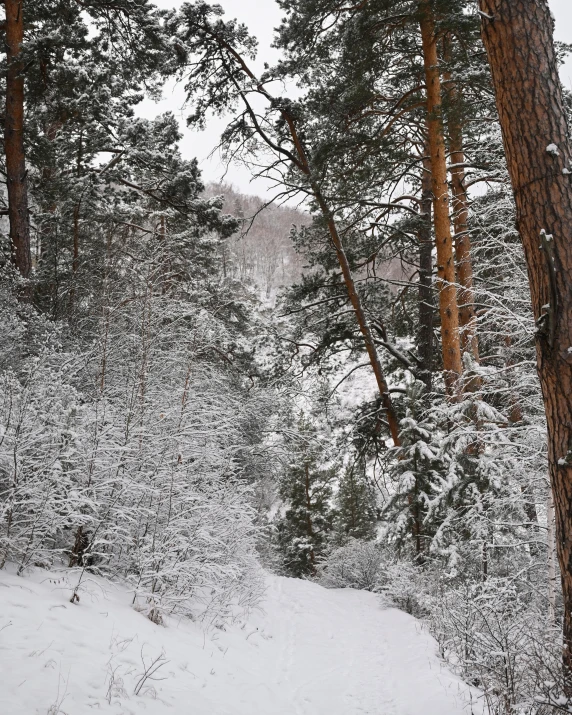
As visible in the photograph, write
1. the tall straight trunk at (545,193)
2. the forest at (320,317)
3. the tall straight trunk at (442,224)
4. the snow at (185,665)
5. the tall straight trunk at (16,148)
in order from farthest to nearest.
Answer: the tall straight trunk at (16,148) → the tall straight trunk at (442,224) → the forest at (320,317) → the snow at (185,665) → the tall straight trunk at (545,193)

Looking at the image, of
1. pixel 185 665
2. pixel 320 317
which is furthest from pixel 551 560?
pixel 320 317

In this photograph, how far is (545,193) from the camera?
2793mm

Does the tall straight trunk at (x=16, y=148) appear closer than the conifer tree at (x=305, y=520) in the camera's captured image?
Yes

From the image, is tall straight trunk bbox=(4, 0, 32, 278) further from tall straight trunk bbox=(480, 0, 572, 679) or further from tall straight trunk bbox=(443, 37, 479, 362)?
tall straight trunk bbox=(480, 0, 572, 679)

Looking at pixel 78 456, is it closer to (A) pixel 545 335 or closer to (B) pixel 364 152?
(A) pixel 545 335

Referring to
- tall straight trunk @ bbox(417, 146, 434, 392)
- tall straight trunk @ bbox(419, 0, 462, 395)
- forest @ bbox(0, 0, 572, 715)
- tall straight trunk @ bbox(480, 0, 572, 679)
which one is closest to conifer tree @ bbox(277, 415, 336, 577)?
forest @ bbox(0, 0, 572, 715)

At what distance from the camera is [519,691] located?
3.47 meters

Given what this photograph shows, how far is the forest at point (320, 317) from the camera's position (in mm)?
3395

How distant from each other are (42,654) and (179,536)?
2.13m

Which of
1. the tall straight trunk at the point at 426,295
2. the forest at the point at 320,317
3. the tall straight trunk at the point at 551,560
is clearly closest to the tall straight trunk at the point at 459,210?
the forest at the point at 320,317

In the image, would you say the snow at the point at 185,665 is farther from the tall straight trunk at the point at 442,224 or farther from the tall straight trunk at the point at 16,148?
the tall straight trunk at the point at 16,148

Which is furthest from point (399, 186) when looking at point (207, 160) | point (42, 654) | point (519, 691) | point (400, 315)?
point (42, 654)

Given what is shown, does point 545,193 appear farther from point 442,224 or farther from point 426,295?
point 426,295

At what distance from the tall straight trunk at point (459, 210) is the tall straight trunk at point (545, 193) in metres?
3.77
